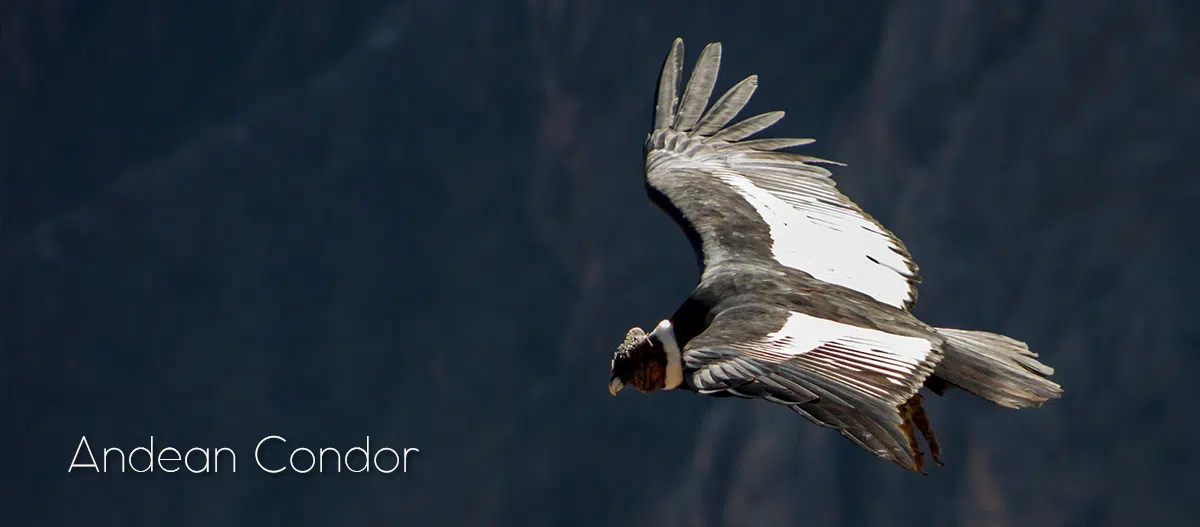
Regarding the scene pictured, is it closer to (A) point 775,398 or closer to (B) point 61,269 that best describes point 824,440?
(B) point 61,269

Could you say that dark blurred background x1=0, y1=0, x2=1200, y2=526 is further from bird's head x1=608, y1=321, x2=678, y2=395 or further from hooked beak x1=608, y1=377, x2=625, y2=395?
hooked beak x1=608, y1=377, x2=625, y2=395

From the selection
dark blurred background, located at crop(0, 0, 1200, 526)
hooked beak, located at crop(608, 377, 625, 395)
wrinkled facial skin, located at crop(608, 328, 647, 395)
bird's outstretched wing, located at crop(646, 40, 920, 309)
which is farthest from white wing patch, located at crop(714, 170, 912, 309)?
dark blurred background, located at crop(0, 0, 1200, 526)

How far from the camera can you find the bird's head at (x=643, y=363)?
10.7 m

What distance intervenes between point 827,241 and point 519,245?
22641mm

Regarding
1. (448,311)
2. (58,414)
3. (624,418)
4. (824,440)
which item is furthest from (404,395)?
(824,440)

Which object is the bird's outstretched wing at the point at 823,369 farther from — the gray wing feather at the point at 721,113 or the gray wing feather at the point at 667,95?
the gray wing feather at the point at 667,95

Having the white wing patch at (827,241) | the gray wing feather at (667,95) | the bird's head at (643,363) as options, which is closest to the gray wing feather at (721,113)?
the gray wing feather at (667,95)

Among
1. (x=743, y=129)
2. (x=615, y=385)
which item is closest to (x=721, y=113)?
(x=743, y=129)

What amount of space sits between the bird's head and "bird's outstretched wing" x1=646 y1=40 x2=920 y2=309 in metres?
1.33

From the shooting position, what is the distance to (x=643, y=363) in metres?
10.8

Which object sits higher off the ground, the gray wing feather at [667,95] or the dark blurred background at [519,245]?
the dark blurred background at [519,245]

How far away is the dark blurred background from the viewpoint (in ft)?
84.6

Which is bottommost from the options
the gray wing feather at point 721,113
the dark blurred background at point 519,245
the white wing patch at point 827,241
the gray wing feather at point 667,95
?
the white wing patch at point 827,241

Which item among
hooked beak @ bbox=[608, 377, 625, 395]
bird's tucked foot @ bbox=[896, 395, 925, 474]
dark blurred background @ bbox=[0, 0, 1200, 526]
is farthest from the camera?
dark blurred background @ bbox=[0, 0, 1200, 526]
